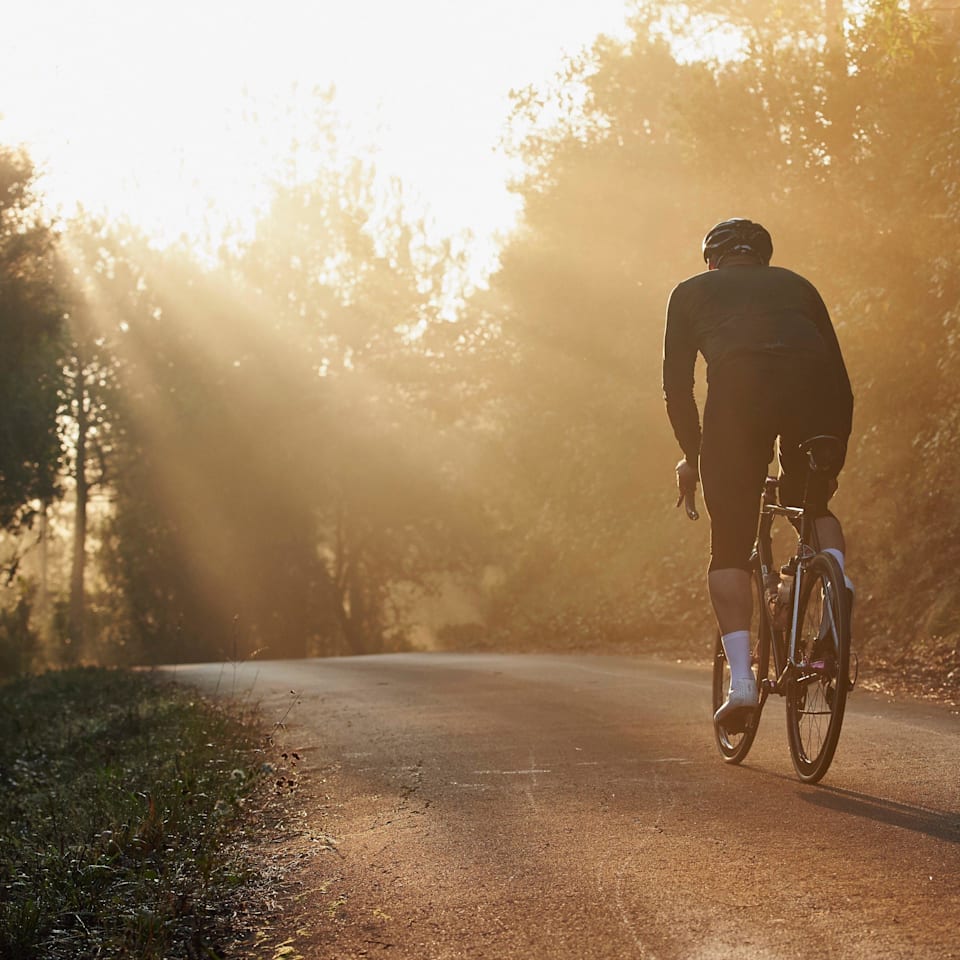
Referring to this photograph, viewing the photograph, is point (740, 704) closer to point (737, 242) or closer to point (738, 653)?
point (738, 653)

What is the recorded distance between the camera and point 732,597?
5.38 metres

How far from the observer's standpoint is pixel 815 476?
5203mm

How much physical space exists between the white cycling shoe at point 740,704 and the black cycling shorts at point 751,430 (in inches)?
18.2

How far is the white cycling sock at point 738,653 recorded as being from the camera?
5281mm

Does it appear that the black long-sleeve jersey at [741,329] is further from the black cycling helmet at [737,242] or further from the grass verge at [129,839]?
the grass verge at [129,839]

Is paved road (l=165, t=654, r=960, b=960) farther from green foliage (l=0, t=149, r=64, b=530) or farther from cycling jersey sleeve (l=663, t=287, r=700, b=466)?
green foliage (l=0, t=149, r=64, b=530)

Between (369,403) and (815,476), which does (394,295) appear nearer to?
(369,403)

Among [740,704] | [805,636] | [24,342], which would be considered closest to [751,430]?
[805,636]

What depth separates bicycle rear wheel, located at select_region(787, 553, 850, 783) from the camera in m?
4.82

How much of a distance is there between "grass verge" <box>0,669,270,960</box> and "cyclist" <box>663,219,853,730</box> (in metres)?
2.13

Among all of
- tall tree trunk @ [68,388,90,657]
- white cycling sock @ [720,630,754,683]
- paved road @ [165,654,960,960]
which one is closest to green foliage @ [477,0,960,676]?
paved road @ [165,654,960,960]

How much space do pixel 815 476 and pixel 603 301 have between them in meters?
18.9

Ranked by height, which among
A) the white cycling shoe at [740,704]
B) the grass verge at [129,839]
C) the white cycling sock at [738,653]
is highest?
the white cycling sock at [738,653]

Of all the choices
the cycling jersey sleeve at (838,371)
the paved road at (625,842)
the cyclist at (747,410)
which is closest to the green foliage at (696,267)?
the paved road at (625,842)
